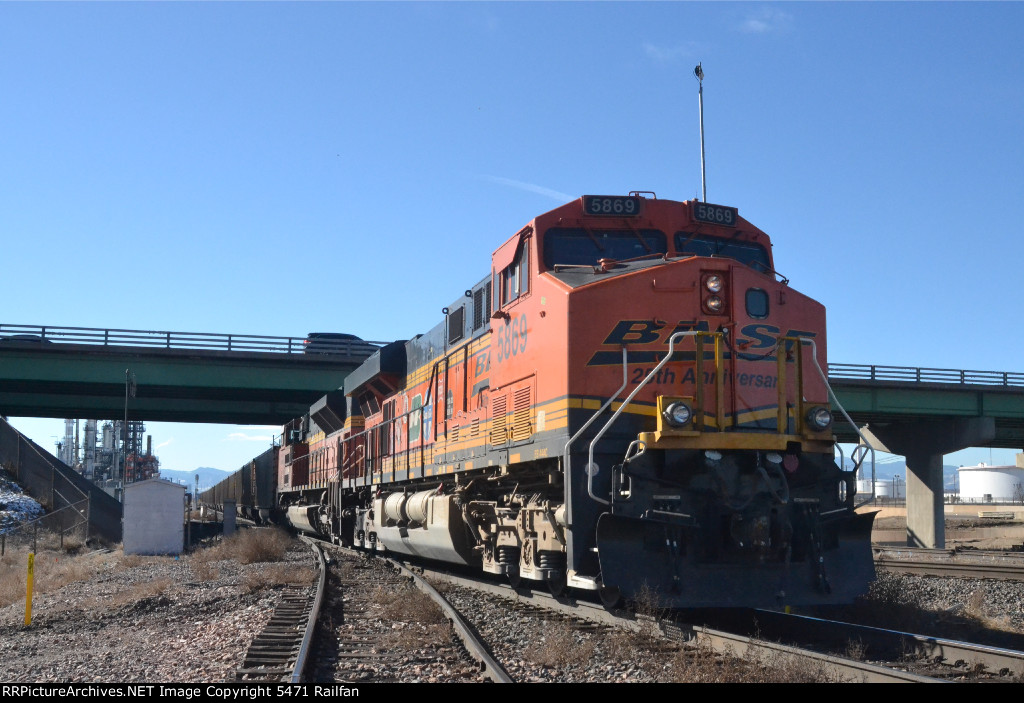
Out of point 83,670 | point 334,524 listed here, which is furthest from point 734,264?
point 334,524

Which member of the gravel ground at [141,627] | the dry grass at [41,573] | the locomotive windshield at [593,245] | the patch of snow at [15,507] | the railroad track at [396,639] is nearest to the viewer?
the railroad track at [396,639]

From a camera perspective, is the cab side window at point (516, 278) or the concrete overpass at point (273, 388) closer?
the cab side window at point (516, 278)

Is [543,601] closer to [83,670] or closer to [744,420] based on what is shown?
[744,420]

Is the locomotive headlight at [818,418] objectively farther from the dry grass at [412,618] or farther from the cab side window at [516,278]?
the dry grass at [412,618]

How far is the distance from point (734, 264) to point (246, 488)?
3515cm

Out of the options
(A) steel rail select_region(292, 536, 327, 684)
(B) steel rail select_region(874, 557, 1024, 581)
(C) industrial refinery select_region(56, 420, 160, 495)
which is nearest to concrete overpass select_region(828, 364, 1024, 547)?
(B) steel rail select_region(874, 557, 1024, 581)

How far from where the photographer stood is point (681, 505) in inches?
335

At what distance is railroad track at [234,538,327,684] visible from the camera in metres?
7.01

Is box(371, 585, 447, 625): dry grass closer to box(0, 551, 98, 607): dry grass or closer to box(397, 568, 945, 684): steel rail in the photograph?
box(397, 568, 945, 684): steel rail

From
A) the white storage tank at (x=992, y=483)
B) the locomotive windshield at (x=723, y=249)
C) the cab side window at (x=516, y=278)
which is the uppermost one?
the locomotive windshield at (x=723, y=249)

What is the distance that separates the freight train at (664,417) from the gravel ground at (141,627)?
3.16 meters

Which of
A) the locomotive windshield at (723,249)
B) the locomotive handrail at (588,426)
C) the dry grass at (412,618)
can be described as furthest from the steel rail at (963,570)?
the locomotive handrail at (588,426)

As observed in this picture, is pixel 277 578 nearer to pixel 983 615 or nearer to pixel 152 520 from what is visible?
pixel 983 615

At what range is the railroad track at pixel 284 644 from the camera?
701 cm
